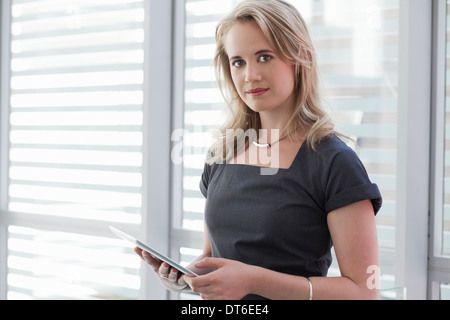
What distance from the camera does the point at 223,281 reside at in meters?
1.14

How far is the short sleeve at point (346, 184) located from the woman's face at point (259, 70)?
224 millimetres

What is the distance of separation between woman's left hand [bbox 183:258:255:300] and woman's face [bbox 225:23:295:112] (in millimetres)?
413

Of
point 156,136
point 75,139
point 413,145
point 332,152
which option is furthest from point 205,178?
point 75,139

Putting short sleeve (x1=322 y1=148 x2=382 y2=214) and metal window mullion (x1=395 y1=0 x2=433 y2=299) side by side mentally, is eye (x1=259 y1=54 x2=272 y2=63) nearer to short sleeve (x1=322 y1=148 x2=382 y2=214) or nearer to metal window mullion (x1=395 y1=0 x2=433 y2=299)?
short sleeve (x1=322 y1=148 x2=382 y2=214)

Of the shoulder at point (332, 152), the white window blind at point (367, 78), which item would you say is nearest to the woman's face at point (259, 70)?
the shoulder at point (332, 152)

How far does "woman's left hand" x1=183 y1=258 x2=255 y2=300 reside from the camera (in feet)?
3.73

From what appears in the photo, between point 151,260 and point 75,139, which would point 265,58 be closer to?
point 151,260

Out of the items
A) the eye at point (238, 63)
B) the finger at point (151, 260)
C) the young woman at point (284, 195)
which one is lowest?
the finger at point (151, 260)

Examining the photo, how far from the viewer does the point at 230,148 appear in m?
1.52

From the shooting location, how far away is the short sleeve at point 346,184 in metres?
1.18

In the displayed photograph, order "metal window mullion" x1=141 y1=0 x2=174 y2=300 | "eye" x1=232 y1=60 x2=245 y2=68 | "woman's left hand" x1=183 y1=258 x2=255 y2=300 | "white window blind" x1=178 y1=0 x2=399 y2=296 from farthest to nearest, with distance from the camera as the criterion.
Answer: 1. "metal window mullion" x1=141 y1=0 x2=174 y2=300
2. "white window blind" x1=178 y1=0 x2=399 y2=296
3. "eye" x1=232 y1=60 x2=245 y2=68
4. "woman's left hand" x1=183 y1=258 x2=255 y2=300

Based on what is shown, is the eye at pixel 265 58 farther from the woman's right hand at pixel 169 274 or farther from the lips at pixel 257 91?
the woman's right hand at pixel 169 274

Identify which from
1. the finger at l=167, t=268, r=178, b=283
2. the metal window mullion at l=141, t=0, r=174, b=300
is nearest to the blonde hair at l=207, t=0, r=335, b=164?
the finger at l=167, t=268, r=178, b=283

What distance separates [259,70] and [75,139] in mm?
1968
